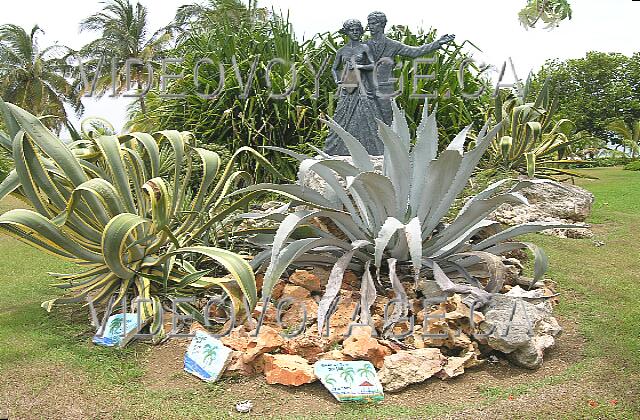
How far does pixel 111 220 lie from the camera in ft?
11.6

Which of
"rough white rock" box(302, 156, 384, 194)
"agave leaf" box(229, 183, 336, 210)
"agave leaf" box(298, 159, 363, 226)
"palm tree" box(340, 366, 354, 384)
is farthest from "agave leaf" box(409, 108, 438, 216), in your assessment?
"palm tree" box(340, 366, 354, 384)

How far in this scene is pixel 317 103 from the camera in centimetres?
888

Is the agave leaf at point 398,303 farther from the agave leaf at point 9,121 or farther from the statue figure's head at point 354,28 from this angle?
the statue figure's head at point 354,28

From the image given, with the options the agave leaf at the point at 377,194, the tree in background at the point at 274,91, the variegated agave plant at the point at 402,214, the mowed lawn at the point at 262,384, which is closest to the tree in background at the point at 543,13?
the variegated agave plant at the point at 402,214

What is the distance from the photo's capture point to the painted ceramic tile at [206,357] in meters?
3.29

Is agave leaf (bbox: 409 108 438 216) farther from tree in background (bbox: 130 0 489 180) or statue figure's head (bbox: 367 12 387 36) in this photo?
tree in background (bbox: 130 0 489 180)

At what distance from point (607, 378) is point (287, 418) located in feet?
5.38

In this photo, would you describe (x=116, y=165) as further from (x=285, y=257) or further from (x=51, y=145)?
(x=285, y=257)

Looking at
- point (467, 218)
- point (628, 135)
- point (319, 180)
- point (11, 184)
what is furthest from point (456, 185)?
point (628, 135)

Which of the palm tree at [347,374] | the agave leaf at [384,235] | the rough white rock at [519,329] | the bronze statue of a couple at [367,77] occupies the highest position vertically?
the bronze statue of a couple at [367,77]

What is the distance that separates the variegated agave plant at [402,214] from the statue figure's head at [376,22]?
1.42 meters

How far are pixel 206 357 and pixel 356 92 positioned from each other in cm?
322

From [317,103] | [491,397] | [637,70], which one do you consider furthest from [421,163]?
[637,70]

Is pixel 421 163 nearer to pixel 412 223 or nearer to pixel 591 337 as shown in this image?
pixel 412 223
